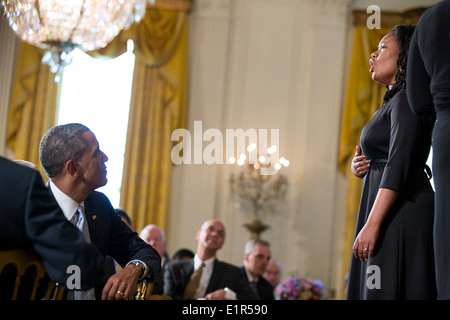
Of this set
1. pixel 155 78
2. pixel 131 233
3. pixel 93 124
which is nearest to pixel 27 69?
pixel 93 124

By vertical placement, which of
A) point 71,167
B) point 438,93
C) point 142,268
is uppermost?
point 438,93

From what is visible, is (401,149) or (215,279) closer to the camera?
(401,149)

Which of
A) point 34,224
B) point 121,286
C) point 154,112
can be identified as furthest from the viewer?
point 154,112

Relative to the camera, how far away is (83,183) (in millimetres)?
2299

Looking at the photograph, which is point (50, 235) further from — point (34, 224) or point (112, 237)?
point (112, 237)

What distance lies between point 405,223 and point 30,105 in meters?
7.94

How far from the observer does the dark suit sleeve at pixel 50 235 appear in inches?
67.1

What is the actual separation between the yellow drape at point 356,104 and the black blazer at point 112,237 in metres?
7.27

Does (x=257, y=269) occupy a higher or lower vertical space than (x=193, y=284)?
higher

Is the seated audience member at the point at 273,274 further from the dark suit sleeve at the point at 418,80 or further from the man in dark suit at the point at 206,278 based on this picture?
the dark suit sleeve at the point at 418,80

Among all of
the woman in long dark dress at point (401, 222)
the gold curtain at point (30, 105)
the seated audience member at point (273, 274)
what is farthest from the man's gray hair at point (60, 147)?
the gold curtain at point (30, 105)

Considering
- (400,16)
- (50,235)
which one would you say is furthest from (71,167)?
(400,16)
